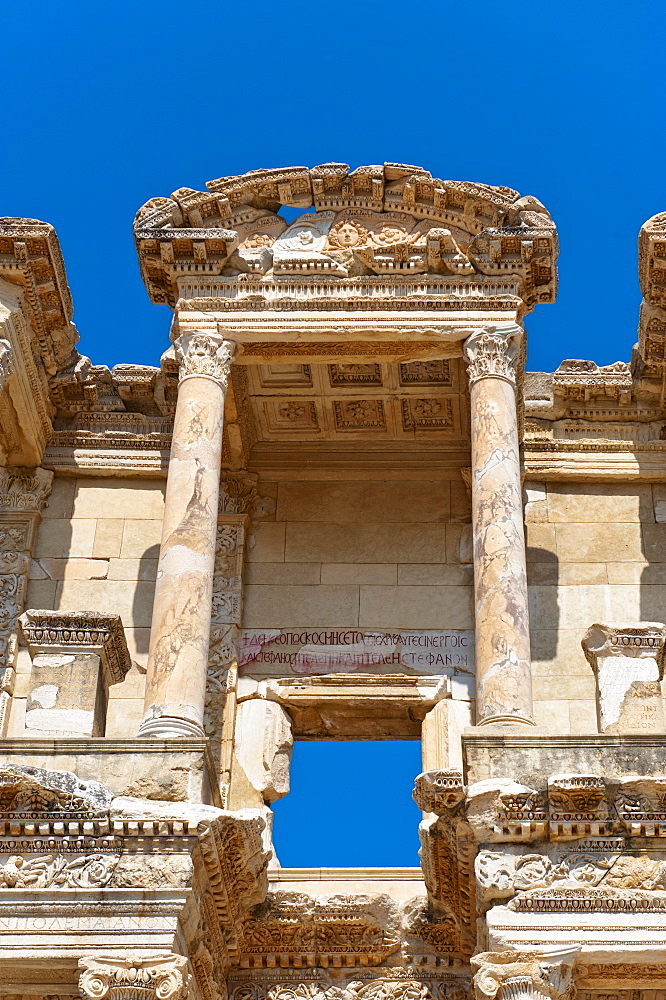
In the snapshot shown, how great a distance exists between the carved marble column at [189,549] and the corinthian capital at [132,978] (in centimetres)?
206

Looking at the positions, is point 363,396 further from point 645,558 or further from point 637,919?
→ point 637,919

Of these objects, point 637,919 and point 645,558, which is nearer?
point 637,919

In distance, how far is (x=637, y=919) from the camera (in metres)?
12.1

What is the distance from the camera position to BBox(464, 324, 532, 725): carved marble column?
45.2 ft

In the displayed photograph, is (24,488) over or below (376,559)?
over

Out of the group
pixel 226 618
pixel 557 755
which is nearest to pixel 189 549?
pixel 226 618

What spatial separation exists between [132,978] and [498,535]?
5.37 meters

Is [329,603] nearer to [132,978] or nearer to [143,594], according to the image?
[143,594]

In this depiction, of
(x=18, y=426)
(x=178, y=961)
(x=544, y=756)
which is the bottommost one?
(x=178, y=961)

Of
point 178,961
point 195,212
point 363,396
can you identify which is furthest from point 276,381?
point 178,961

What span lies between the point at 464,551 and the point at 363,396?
2156 mm

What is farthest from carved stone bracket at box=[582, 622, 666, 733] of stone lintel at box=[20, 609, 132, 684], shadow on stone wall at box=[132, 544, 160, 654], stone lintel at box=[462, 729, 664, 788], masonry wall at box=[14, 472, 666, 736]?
shadow on stone wall at box=[132, 544, 160, 654]

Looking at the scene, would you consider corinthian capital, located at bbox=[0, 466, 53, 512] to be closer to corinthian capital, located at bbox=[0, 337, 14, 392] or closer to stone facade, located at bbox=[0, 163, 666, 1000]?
stone facade, located at bbox=[0, 163, 666, 1000]

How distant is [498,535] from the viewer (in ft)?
48.3
